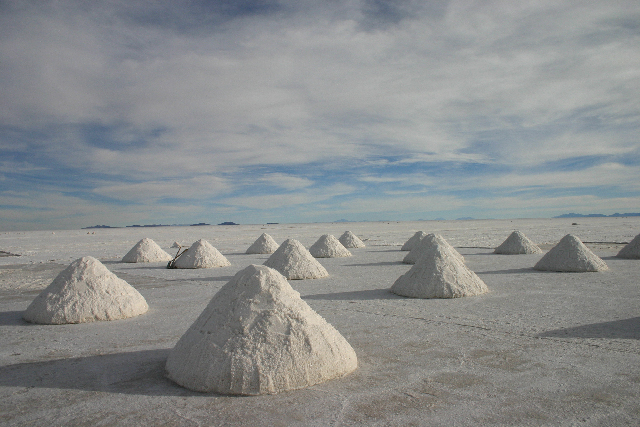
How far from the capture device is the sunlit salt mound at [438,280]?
783cm

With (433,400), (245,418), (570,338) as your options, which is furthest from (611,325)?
(245,418)

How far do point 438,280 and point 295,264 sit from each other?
398 cm

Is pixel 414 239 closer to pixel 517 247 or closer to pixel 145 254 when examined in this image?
pixel 517 247

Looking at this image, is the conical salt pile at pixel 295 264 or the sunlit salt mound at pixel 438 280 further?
the conical salt pile at pixel 295 264

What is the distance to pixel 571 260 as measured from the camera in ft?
35.8

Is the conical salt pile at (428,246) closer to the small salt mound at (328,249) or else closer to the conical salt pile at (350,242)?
the small salt mound at (328,249)

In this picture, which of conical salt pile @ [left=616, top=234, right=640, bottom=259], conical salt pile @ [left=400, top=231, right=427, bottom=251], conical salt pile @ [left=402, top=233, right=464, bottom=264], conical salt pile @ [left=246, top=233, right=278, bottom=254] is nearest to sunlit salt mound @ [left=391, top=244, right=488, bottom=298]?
conical salt pile @ [left=402, top=233, right=464, bottom=264]

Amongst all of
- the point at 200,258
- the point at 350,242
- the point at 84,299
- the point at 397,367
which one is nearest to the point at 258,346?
the point at 397,367

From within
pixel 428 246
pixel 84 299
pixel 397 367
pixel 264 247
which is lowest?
pixel 397 367

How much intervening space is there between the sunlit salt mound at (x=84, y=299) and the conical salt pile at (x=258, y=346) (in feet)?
10.00

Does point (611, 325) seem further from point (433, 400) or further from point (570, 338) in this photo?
point (433, 400)

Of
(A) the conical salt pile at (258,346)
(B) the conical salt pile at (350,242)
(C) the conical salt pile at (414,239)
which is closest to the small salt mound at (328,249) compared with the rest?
(C) the conical salt pile at (414,239)

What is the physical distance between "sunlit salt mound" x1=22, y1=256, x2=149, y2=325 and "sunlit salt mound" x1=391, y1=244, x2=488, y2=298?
4.69 metres

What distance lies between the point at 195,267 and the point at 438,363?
10.7m
